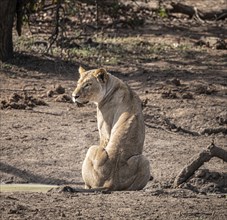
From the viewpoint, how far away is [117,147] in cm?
1012

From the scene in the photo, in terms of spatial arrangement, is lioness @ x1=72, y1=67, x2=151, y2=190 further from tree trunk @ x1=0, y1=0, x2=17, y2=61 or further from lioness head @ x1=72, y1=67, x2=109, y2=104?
tree trunk @ x1=0, y1=0, x2=17, y2=61

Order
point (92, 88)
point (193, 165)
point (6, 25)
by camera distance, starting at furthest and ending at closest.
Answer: point (6, 25), point (193, 165), point (92, 88)

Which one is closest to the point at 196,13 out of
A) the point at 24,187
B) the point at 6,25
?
the point at 6,25

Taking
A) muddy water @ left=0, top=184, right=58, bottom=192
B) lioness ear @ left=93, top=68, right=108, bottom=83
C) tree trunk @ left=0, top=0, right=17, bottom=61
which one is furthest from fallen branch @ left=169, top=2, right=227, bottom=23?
lioness ear @ left=93, top=68, right=108, bottom=83

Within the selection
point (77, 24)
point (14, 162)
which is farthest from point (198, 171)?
point (77, 24)

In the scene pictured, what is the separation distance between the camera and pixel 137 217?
28.4 feet

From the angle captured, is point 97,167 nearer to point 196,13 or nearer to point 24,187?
point 24,187

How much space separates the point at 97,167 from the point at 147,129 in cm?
318

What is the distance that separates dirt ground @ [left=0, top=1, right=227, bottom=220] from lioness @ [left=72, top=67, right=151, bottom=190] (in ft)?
0.91

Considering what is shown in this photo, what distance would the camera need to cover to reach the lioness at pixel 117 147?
10.1 m

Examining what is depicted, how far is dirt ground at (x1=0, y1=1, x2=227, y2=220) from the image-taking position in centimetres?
907

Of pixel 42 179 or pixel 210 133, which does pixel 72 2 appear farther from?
pixel 42 179

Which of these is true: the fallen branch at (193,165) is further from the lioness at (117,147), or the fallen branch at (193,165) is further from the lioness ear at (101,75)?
the lioness ear at (101,75)

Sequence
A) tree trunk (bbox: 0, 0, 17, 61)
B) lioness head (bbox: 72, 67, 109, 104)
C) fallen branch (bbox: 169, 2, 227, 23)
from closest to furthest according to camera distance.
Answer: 1. lioness head (bbox: 72, 67, 109, 104)
2. tree trunk (bbox: 0, 0, 17, 61)
3. fallen branch (bbox: 169, 2, 227, 23)
